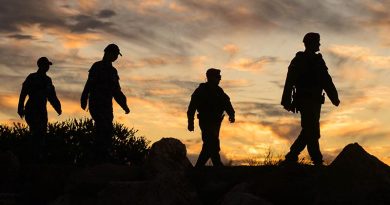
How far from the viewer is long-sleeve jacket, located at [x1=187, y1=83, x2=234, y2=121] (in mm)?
13883

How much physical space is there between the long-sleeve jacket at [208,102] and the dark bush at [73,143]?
276 inches

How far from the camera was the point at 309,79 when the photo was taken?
11.5 m

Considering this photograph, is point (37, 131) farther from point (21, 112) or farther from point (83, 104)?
point (83, 104)

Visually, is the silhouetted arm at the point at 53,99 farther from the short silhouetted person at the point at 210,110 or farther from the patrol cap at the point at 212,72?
the patrol cap at the point at 212,72

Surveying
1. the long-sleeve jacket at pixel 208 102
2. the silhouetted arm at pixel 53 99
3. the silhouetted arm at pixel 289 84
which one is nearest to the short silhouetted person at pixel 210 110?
the long-sleeve jacket at pixel 208 102

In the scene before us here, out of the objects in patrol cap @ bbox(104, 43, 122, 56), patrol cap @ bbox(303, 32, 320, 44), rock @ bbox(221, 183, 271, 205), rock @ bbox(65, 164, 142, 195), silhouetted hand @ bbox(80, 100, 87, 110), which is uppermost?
patrol cap @ bbox(104, 43, 122, 56)

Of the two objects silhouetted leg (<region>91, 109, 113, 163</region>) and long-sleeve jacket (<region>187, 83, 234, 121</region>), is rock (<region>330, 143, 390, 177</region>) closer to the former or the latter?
long-sleeve jacket (<region>187, 83, 234, 121</region>)

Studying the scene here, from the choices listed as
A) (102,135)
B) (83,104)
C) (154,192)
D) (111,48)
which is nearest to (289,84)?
(154,192)

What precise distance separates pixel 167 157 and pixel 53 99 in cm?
503

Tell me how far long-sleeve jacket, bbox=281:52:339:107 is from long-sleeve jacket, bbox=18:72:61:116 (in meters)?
6.40

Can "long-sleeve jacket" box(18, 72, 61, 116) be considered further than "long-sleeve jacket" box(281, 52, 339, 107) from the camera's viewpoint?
Yes

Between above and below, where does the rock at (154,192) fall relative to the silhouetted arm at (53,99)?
below

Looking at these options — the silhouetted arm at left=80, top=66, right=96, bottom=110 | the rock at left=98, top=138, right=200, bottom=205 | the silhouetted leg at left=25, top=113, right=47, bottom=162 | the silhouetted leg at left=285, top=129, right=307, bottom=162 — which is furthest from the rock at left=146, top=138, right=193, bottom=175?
the silhouetted leg at left=25, top=113, right=47, bottom=162

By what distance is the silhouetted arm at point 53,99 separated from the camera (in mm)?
16047
